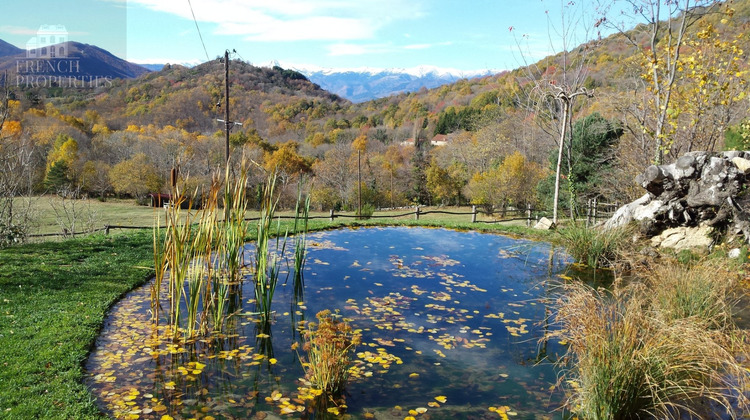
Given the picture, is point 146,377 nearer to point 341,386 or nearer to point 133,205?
point 341,386

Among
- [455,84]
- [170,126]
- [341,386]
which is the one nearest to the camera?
[341,386]

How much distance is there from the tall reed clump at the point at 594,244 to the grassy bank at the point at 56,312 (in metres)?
6.25

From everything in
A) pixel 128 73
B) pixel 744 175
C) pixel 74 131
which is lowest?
pixel 744 175

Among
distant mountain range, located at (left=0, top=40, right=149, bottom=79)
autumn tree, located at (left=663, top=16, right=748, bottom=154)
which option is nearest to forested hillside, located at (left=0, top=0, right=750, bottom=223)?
autumn tree, located at (left=663, top=16, right=748, bottom=154)

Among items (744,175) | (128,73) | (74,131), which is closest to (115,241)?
(744,175)

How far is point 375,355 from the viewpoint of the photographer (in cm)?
404

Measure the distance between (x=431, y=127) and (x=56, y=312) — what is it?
1735 inches

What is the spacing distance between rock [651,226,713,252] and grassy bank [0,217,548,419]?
8223 mm

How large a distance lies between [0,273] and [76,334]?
2493 mm

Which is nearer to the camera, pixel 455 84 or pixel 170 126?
pixel 170 126

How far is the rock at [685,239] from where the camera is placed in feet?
25.2

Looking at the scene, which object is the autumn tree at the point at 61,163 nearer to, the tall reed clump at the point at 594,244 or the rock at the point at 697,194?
the tall reed clump at the point at 594,244

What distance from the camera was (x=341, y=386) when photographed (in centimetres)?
343

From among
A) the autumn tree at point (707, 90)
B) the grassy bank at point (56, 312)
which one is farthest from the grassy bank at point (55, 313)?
the autumn tree at point (707, 90)
